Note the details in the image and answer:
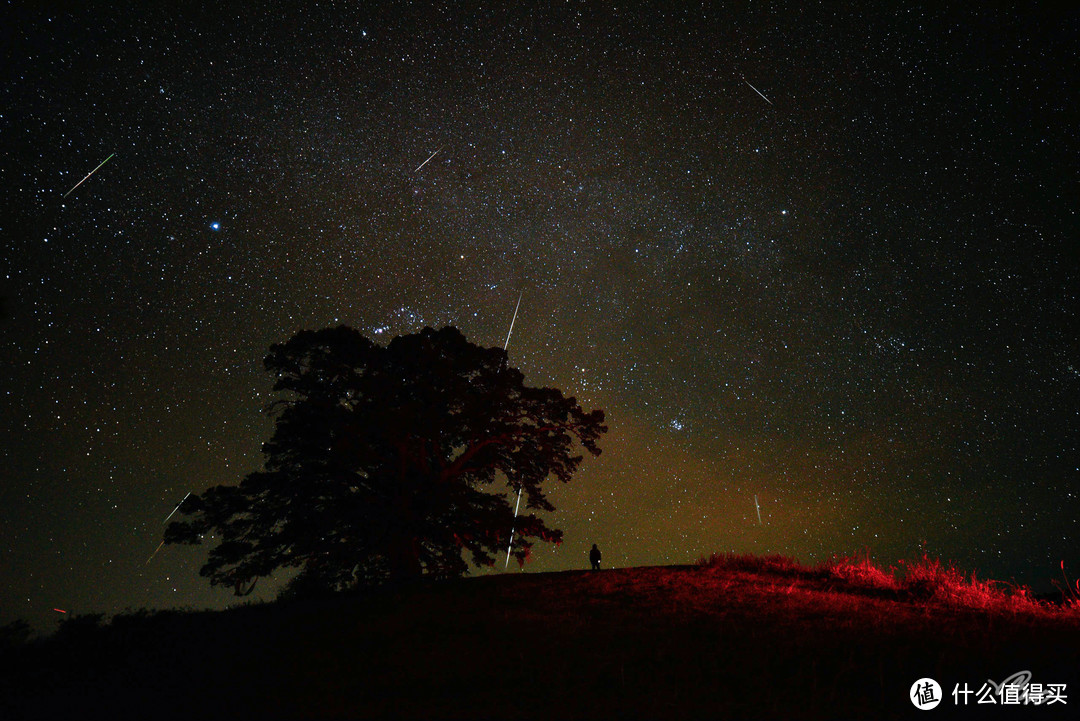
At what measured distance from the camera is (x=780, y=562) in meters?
15.0

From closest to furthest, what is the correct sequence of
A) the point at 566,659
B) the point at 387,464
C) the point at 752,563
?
the point at 566,659 < the point at 752,563 < the point at 387,464

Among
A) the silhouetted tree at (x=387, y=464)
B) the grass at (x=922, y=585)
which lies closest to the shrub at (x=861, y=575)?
the grass at (x=922, y=585)

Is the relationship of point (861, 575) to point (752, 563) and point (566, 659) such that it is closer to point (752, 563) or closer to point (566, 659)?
point (752, 563)

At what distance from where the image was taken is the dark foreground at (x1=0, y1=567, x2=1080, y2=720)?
5.93 m

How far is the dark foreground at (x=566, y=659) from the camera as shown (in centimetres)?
593

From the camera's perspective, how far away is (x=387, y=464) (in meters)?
19.3

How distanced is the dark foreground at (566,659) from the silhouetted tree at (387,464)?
5546 millimetres

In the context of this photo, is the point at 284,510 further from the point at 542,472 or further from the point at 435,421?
the point at 542,472

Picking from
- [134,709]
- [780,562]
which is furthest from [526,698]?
[780,562]

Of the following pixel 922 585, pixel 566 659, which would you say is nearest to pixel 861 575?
pixel 922 585

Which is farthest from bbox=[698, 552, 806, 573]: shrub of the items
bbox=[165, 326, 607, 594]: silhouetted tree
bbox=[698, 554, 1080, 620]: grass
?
bbox=[165, 326, 607, 594]: silhouetted tree

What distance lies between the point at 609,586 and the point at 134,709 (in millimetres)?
8470

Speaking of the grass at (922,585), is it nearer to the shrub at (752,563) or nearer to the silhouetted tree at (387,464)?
the shrub at (752,563)

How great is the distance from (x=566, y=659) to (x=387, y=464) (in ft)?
42.9
